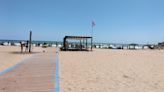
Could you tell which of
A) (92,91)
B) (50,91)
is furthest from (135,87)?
(50,91)

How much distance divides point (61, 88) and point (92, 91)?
0.90 meters

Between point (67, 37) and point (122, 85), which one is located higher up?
point (67, 37)

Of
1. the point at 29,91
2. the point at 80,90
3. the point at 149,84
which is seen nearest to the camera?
the point at 29,91

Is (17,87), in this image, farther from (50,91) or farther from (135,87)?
(135,87)

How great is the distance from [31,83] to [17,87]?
68 centimetres

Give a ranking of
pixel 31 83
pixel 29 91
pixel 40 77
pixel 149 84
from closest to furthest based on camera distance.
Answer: pixel 29 91, pixel 31 83, pixel 149 84, pixel 40 77

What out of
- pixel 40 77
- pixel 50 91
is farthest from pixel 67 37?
pixel 50 91

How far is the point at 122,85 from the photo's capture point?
746 centimetres

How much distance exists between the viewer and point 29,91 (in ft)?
20.1

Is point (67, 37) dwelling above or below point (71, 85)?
above

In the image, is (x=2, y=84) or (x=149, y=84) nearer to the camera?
(x=2, y=84)

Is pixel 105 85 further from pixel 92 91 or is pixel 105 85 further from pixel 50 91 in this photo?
pixel 50 91

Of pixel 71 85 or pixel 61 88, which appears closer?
pixel 61 88

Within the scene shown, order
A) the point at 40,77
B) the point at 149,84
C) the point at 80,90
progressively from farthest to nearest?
the point at 40,77
the point at 149,84
the point at 80,90
